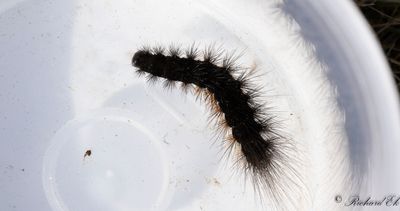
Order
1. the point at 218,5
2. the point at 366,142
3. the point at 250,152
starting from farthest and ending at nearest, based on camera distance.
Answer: the point at 218,5
the point at 250,152
the point at 366,142

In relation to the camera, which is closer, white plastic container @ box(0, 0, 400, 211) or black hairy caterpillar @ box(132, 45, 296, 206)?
black hairy caterpillar @ box(132, 45, 296, 206)

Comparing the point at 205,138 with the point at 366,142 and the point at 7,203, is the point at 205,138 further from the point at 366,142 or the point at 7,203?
the point at 7,203

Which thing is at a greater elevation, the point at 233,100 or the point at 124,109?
the point at 233,100

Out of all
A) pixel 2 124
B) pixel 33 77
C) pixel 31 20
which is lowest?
pixel 2 124

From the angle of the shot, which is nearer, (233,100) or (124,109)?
(233,100)

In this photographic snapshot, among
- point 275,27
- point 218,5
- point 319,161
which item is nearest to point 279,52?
point 275,27

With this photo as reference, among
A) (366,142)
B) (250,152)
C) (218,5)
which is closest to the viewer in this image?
(366,142)
